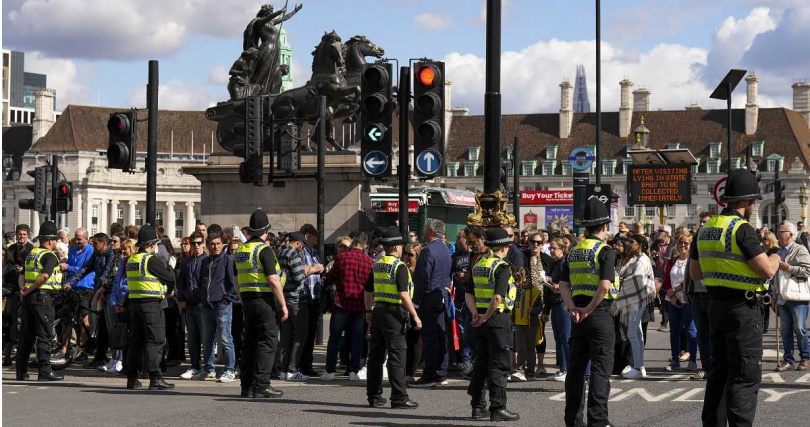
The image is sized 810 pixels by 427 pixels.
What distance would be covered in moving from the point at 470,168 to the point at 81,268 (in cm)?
12841

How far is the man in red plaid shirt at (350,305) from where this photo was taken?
14.9 m

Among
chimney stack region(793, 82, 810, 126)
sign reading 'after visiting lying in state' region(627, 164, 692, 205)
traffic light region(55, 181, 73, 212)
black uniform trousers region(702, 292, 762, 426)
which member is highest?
chimney stack region(793, 82, 810, 126)

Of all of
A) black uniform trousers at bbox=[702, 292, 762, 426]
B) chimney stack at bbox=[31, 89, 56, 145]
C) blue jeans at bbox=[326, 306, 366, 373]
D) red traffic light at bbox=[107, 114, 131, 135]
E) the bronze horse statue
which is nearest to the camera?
black uniform trousers at bbox=[702, 292, 762, 426]

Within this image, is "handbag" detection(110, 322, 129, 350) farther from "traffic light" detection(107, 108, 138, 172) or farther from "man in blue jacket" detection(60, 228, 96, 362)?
"traffic light" detection(107, 108, 138, 172)

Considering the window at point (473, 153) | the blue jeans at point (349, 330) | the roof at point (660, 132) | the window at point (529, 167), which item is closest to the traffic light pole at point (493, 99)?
the blue jeans at point (349, 330)

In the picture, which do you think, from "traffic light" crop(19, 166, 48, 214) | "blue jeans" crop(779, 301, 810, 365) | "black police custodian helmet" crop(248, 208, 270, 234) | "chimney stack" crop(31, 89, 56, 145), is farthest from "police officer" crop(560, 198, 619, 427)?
"chimney stack" crop(31, 89, 56, 145)

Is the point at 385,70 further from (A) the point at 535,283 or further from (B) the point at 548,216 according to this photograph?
(B) the point at 548,216

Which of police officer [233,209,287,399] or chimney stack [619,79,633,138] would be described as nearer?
police officer [233,209,287,399]

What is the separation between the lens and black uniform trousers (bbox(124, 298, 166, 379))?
543 inches

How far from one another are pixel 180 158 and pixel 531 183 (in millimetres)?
39822

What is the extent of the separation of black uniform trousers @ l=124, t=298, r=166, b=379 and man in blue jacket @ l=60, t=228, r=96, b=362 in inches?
112

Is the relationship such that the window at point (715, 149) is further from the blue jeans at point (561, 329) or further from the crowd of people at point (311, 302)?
the blue jeans at point (561, 329)

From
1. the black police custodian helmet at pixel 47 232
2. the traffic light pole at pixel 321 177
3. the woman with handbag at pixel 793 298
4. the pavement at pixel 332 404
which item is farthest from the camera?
the traffic light pole at pixel 321 177

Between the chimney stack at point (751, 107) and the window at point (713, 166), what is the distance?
642 cm
